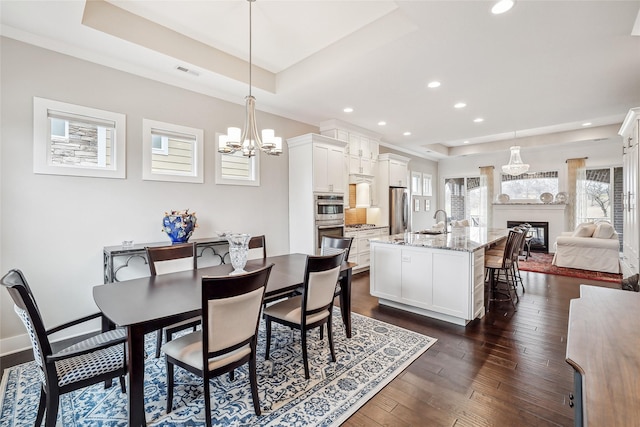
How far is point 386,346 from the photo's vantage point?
2.82 meters

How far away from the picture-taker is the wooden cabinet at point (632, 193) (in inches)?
153

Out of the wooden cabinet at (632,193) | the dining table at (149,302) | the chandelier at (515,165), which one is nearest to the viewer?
the dining table at (149,302)

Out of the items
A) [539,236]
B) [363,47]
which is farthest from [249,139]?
[539,236]

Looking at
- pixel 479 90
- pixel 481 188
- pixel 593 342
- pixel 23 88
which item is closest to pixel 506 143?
pixel 481 188

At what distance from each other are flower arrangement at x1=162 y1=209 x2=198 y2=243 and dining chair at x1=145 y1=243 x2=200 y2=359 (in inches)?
24.1

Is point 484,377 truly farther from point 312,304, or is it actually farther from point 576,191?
point 576,191

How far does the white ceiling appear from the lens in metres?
2.62

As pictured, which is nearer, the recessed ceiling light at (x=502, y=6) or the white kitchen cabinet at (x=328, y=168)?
the recessed ceiling light at (x=502, y=6)

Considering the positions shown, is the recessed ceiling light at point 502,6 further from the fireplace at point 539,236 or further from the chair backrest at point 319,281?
the fireplace at point 539,236

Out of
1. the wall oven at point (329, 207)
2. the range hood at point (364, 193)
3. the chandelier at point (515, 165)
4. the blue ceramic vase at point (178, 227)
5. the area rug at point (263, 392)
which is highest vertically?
the chandelier at point (515, 165)

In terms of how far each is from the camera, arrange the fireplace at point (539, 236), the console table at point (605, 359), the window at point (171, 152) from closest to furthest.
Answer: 1. the console table at point (605, 359)
2. the window at point (171, 152)
3. the fireplace at point (539, 236)

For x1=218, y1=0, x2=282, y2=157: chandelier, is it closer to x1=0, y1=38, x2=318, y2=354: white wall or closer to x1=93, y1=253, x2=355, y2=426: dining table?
x1=93, y1=253, x2=355, y2=426: dining table

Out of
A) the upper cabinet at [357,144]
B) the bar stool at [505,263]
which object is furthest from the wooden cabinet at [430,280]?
the upper cabinet at [357,144]

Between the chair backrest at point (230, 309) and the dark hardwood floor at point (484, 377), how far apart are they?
90cm
